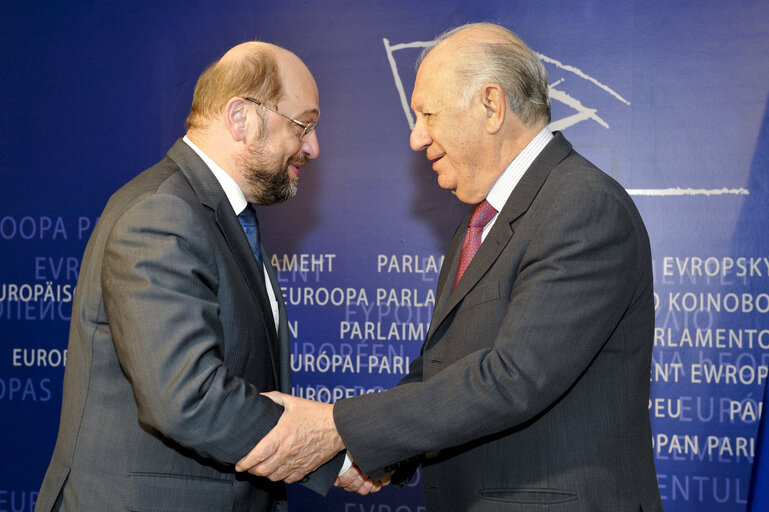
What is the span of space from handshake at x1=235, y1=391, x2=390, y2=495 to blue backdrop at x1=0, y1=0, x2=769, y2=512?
4.87 ft

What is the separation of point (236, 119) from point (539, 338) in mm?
1121

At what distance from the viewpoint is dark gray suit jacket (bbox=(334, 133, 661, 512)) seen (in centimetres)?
168

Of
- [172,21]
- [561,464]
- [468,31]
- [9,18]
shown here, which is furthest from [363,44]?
[561,464]

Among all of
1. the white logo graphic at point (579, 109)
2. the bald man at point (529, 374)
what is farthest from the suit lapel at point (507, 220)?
the white logo graphic at point (579, 109)

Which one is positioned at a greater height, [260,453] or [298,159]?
[298,159]

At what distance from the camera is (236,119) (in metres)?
2.20

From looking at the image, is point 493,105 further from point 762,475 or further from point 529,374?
point 762,475

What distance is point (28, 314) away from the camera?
372 centimetres

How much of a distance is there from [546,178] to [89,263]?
1.20m

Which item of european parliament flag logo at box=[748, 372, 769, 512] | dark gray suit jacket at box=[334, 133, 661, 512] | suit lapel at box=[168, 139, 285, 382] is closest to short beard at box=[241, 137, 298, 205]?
suit lapel at box=[168, 139, 285, 382]

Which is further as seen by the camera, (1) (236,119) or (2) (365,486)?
(2) (365,486)

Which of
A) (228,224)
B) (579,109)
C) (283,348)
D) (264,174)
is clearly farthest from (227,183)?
(579,109)

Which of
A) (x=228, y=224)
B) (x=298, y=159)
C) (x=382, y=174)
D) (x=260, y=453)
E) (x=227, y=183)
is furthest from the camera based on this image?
(x=382, y=174)

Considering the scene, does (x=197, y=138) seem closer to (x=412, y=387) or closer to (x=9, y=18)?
(x=412, y=387)
